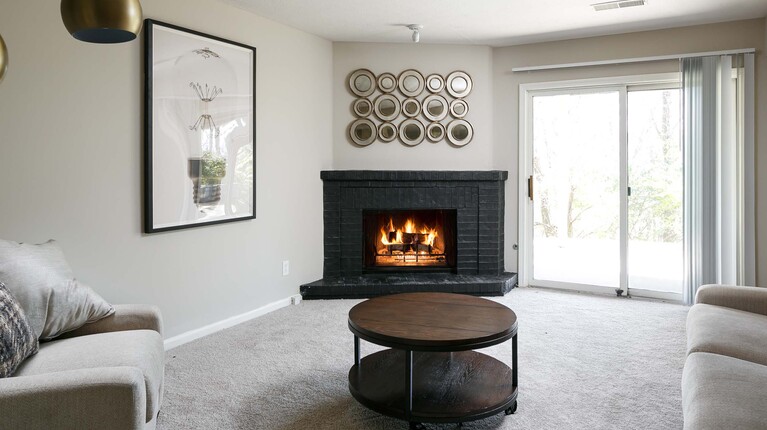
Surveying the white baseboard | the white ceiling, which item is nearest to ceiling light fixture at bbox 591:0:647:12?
the white ceiling

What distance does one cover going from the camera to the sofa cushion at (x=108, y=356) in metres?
2.02

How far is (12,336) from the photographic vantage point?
1.94 m

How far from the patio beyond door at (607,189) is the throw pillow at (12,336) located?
4.33 m

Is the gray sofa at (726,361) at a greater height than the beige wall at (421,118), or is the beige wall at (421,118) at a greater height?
the beige wall at (421,118)

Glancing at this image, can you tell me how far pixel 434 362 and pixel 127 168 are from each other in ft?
6.96

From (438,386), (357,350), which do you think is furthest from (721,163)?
(357,350)

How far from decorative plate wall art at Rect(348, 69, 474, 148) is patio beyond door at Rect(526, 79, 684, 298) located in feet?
2.40

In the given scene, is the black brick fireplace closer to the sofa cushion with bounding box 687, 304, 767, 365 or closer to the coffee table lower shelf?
the coffee table lower shelf

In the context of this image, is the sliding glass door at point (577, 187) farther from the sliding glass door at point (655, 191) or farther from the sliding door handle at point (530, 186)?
the sliding glass door at point (655, 191)

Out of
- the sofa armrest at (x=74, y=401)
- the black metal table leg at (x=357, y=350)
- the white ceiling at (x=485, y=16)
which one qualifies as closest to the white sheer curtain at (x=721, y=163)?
the white ceiling at (x=485, y=16)

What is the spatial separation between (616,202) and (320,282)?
280 centimetres

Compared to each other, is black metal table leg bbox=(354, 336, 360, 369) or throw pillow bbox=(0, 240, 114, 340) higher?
throw pillow bbox=(0, 240, 114, 340)

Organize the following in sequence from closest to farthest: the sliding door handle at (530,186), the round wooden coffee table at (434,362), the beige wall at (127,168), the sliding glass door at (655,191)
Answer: the round wooden coffee table at (434,362)
the beige wall at (127,168)
the sliding glass door at (655,191)
the sliding door handle at (530,186)

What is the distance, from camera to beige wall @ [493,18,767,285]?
437 centimetres
